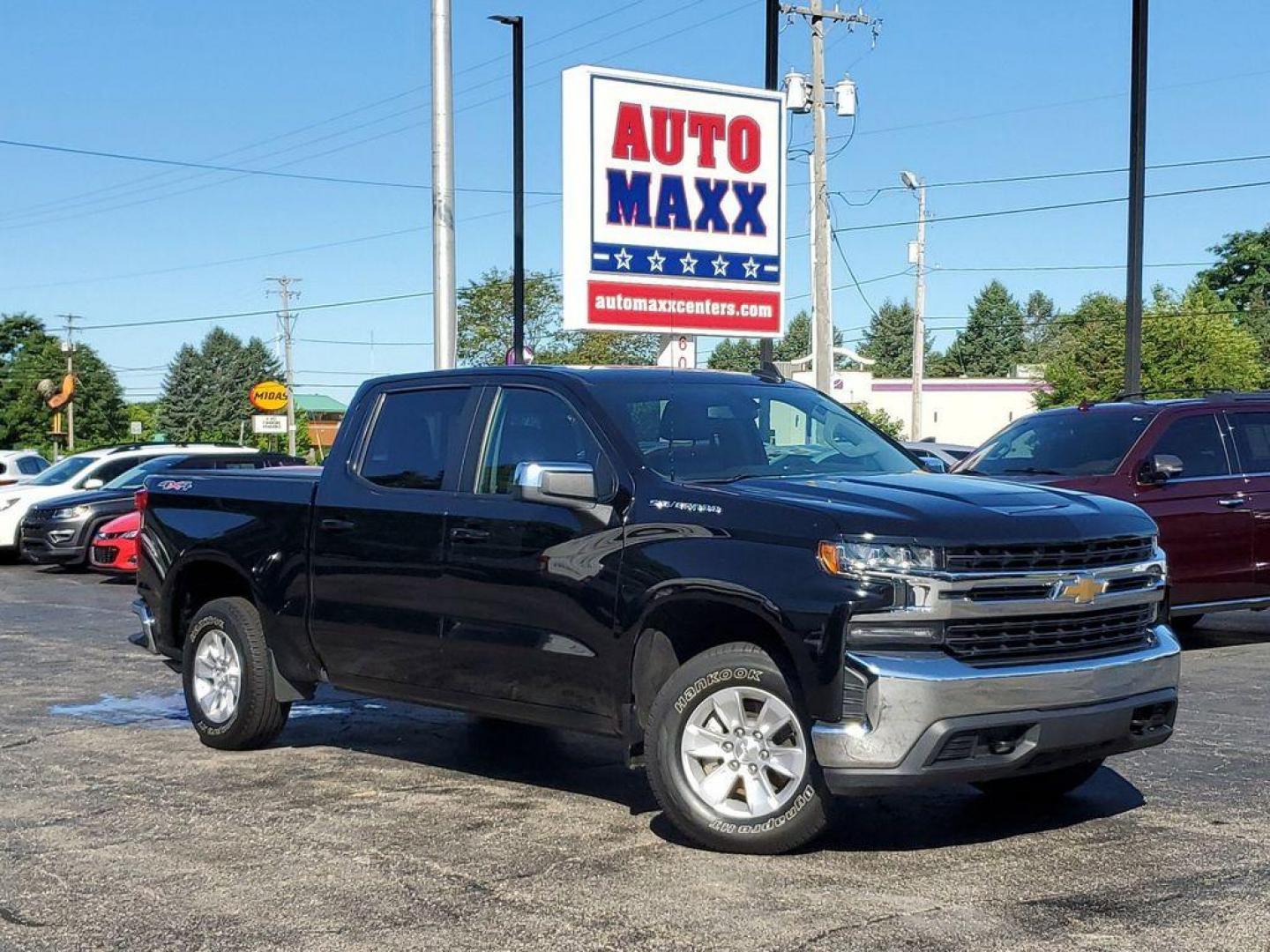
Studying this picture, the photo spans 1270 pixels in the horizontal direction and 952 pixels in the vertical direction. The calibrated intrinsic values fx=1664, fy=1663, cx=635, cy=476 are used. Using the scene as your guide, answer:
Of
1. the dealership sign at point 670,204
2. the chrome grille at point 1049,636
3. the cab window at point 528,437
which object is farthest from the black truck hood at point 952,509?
the dealership sign at point 670,204

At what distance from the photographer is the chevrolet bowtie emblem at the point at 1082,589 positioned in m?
6.02

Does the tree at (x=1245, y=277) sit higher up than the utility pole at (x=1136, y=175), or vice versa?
the tree at (x=1245, y=277)

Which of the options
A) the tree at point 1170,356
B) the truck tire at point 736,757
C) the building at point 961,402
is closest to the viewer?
the truck tire at point 736,757

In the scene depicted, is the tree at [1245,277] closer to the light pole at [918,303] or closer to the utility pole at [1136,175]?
the light pole at [918,303]

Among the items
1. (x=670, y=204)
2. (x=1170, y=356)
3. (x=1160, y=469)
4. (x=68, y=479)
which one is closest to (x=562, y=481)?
(x=1160, y=469)

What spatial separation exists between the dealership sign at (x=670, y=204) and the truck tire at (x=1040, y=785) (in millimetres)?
12775

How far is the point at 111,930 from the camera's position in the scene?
5273mm

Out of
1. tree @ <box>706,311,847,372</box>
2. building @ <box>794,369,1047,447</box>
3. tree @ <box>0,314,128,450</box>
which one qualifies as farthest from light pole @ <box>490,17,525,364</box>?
tree @ <box>706,311,847,372</box>

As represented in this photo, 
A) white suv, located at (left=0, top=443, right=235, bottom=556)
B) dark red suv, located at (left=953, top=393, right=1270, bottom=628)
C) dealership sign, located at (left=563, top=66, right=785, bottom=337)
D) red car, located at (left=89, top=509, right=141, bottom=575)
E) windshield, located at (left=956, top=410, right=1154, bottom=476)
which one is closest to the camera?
dark red suv, located at (left=953, top=393, right=1270, bottom=628)

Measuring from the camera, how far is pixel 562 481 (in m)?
Result: 6.61

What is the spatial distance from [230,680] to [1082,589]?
176 inches

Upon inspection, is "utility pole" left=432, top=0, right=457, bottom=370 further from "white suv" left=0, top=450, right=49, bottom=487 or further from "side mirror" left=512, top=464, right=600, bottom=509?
"side mirror" left=512, top=464, right=600, bottom=509

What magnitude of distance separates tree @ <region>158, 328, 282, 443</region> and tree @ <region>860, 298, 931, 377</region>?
5697 centimetres

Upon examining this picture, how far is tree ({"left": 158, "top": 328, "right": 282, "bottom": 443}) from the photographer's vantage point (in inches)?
5955
